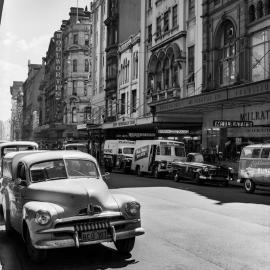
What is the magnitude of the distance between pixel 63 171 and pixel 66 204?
1.23 metres

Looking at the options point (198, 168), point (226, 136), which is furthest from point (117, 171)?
point (198, 168)

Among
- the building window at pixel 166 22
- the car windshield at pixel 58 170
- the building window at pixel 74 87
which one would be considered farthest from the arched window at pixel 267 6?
the building window at pixel 74 87

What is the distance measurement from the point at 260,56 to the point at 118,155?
46.5 feet

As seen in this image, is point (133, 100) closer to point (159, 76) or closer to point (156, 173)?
point (159, 76)

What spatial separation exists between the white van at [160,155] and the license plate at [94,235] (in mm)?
23836

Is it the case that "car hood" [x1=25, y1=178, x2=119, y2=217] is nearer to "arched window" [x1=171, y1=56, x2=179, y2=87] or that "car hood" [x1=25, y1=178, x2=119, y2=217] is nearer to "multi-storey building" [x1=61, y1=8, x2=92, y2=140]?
"arched window" [x1=171, y1=56, x2=179, y2=87]

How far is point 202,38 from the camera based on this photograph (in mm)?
36438

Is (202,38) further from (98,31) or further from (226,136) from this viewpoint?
(98,31)

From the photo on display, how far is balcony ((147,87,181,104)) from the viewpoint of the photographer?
40469mm

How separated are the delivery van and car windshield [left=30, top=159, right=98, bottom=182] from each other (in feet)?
41.2

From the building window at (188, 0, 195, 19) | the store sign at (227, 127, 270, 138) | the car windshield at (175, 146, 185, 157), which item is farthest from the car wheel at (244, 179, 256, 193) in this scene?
the building window at (188, 0, 195, 19)

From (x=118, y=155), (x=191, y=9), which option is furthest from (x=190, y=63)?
(x=118, y=155)

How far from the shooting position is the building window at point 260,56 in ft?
97.3

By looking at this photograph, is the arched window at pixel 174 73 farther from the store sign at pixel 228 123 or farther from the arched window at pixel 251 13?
the store sign at pixel 228 123
